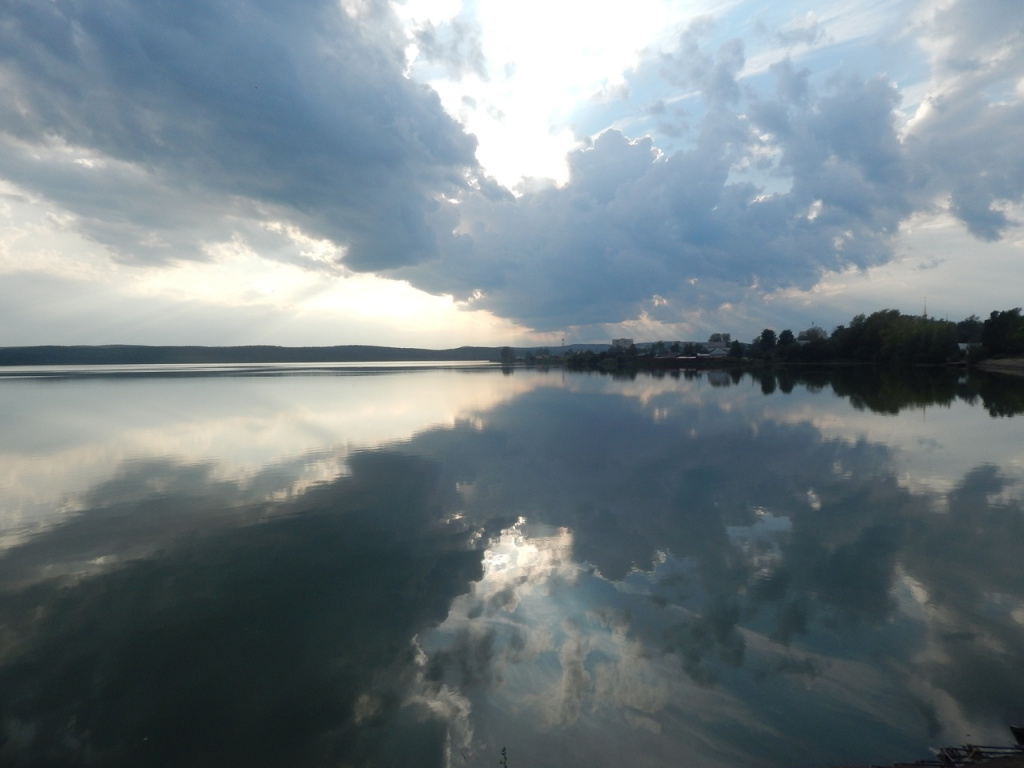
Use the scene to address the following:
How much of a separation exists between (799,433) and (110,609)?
66.0 feet

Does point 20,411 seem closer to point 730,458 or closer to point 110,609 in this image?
point 110,609

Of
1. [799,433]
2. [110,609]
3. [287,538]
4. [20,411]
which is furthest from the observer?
[20,411]

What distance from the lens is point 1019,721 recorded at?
474 cm

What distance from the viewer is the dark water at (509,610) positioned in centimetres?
488

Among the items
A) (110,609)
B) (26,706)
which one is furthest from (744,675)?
(110,609)

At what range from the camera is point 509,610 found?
6945 millimetres

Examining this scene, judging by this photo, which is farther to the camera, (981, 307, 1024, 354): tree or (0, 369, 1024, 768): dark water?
(981, 307, 1024, 354): tree

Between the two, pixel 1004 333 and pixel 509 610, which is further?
pixel 1004 333

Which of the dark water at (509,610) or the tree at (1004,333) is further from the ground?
the tree at (1004,333)

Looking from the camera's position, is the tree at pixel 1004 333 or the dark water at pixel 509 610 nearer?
the dark water at pixel 509 610

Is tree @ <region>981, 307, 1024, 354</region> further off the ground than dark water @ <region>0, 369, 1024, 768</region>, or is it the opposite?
tree @ <region>981, 307, 1024, 354</region>

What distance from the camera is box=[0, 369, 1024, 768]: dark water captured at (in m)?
4.88

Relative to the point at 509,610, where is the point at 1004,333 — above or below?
above

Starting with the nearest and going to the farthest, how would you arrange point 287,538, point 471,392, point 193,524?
point 287,538 → point 193,524 → point 471,392
